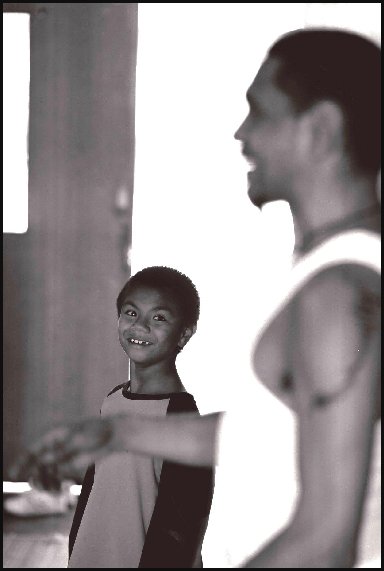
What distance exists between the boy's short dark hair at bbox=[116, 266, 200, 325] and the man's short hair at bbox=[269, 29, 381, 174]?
638 millimetres

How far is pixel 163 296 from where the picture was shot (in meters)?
1.07

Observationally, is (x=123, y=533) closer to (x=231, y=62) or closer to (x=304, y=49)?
(x=304, y=49)

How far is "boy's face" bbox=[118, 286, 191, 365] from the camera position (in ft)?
3.43

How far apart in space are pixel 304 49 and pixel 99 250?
80.7 inches

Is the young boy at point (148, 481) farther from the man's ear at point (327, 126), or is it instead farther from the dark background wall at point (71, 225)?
the dark background wall at point (71, 225)

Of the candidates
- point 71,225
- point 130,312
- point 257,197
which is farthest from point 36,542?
point 257,197

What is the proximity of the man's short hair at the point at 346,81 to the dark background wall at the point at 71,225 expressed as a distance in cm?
199

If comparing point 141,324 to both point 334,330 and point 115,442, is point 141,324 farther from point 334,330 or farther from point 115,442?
point 334,330

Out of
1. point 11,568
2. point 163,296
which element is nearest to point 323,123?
point 163,296

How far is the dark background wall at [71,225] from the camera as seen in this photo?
2.39 metres

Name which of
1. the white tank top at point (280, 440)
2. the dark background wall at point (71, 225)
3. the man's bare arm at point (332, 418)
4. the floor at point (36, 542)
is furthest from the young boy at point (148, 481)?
the dark background wall at point (71, 225)

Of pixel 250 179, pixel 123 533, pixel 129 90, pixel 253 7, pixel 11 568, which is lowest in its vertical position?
pixel 11 568

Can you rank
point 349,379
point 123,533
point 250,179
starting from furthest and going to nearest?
point 123,533
point 250,179
point 349,379

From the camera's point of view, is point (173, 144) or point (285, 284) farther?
point (173, 144)
